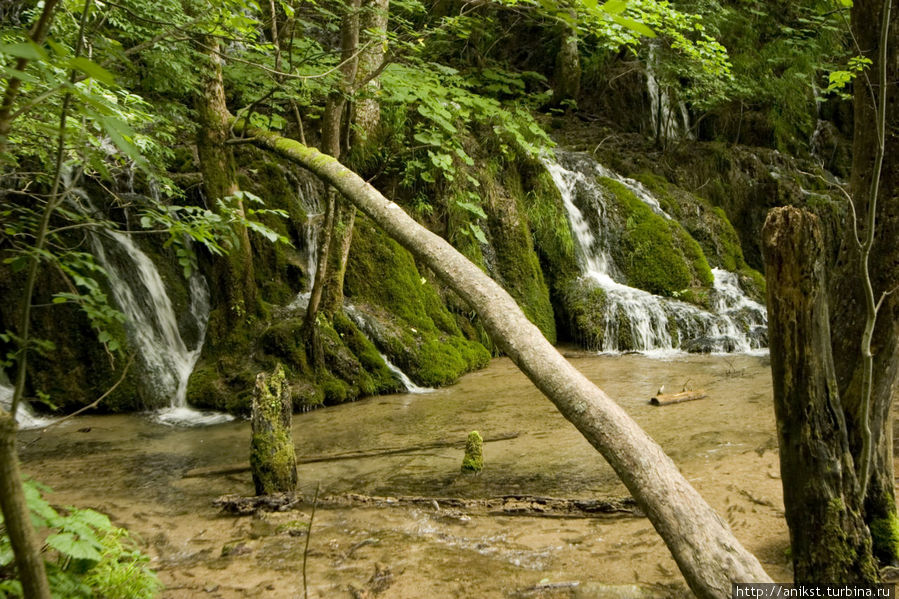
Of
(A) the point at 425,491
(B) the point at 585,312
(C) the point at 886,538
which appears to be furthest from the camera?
(B) the point at 585,312

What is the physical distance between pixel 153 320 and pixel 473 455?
504 cm

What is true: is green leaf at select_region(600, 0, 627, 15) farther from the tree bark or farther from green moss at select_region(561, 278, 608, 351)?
green moss at select_region(561, 278, 608, 351)

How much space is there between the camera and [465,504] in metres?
3.95

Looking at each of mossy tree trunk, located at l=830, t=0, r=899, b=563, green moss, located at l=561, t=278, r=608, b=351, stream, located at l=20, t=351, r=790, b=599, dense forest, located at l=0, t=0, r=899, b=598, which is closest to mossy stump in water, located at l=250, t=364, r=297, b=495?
dense forest, located at l=0, t=0, r=899, b=598

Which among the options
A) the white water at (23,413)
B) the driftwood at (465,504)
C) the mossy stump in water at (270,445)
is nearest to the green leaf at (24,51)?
the driftwood at (465,504)

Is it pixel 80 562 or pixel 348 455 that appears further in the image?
pixel 348 455

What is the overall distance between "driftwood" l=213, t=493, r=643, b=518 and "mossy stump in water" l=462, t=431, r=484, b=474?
59 cm

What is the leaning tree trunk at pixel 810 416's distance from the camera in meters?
2.38

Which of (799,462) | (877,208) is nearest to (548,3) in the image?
(799,462)

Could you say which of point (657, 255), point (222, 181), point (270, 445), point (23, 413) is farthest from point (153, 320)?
point (657, 255)

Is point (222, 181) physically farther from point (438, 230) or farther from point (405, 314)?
point (438, 230)

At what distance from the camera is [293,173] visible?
938cm

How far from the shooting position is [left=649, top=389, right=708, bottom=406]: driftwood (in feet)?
21.6

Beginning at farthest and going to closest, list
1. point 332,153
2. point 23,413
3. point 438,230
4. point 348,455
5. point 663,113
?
point 663,113 < point 438,230 < point 23,413 < point 332,153 < point 348,455
